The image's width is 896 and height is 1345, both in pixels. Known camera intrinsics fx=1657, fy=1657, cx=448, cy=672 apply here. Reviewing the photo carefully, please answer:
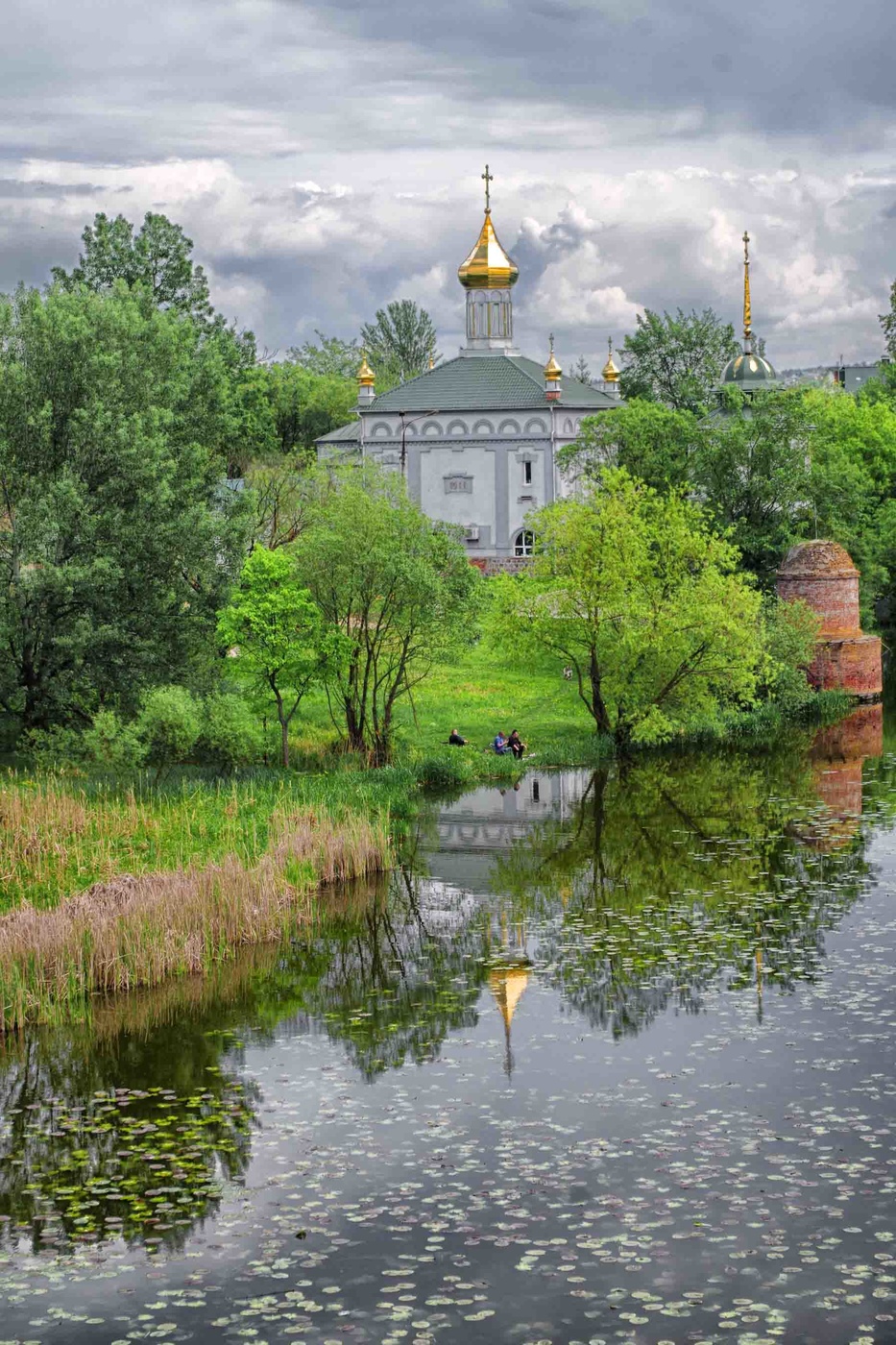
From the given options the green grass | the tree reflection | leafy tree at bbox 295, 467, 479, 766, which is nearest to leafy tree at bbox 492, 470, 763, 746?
the tree reflection

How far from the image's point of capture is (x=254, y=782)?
3055 centimetres

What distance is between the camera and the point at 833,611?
47.8 metres

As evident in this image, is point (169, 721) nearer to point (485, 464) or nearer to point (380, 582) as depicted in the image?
point (380, 582)

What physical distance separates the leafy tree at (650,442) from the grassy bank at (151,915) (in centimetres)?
2892

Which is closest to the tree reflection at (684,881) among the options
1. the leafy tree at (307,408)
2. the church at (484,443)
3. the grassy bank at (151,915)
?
the grassy bank at (151,915)

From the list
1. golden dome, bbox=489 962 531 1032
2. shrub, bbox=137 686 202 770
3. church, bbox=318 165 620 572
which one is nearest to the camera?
golden dome, bbox=489 962 531 1032

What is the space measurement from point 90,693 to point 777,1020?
17.7 metres

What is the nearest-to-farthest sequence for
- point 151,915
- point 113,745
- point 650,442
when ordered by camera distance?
1. point 151,915
2. point 113,745
3. point 650,442

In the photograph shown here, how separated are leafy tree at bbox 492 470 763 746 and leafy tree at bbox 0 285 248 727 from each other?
869cm

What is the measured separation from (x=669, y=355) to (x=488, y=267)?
12186mm

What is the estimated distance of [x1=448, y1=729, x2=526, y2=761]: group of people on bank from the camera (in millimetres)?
37244

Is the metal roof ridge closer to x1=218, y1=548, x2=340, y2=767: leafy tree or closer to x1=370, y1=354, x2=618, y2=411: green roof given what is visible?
x1=370, y1=354, x2=618, y2=411: green roof

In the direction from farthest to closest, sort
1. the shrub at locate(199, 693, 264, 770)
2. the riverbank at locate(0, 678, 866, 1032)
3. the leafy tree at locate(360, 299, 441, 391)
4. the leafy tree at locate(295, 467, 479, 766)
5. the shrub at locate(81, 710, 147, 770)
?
the leafy tree at locate(360, 299, 441, 391)
the leafy tree at locate(295, 467, 479, 766)
the shrub at locate(199, 693, 264, 770)
the shrub at locate(81, 710, 147, 770)
the riverbank at locate(0, 678, 866, 1032)

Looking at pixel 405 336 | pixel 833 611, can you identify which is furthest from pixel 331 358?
pixel 833 611
